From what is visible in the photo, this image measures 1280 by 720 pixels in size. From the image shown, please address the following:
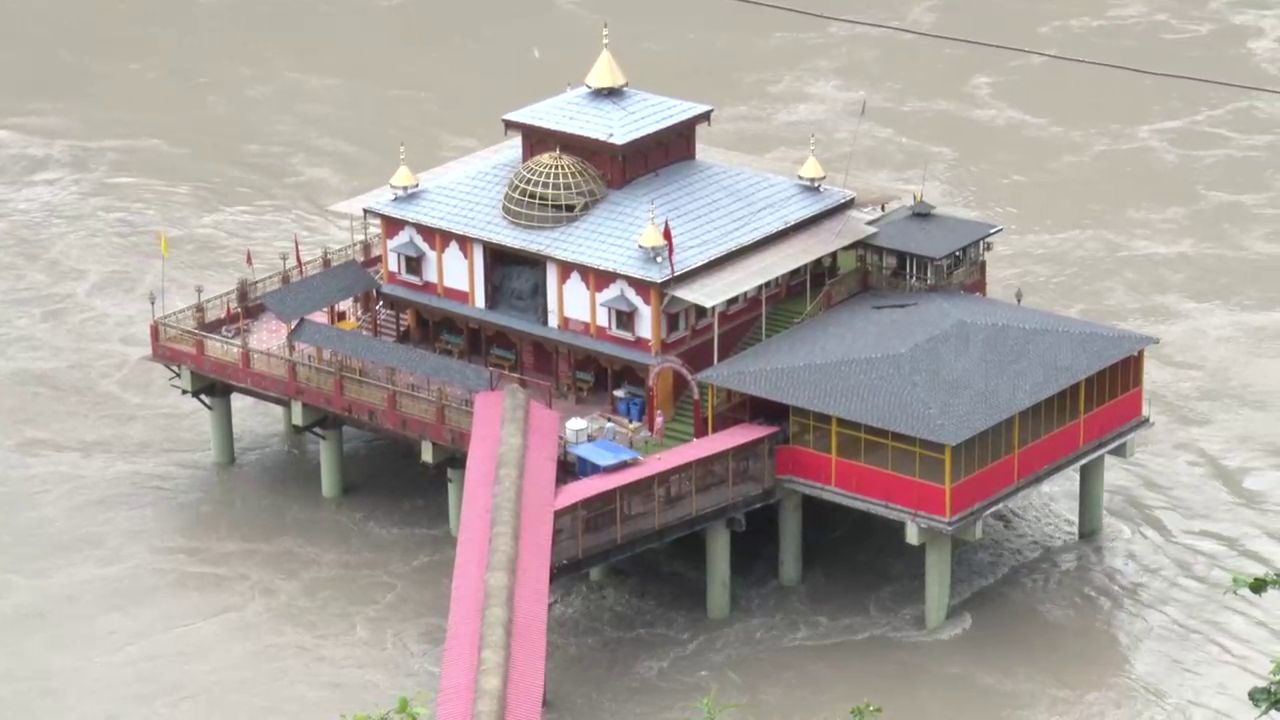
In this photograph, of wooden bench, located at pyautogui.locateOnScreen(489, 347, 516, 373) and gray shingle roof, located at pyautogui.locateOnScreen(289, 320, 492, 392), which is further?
wooden bench, located at pyautogui.locateOnScreen(489, 347, 516, 373)

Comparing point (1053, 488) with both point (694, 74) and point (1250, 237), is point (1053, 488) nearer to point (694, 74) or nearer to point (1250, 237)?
point (1250, 237)

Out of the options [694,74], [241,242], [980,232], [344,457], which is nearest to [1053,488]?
[980,232]

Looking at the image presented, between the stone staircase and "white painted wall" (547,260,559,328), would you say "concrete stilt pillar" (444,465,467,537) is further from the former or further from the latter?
the stone staircase

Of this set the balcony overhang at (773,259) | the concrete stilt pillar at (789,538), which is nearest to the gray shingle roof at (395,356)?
the balcony overhang at (773,259)

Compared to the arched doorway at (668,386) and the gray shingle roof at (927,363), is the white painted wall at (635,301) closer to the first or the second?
the arched doorway at (668,386)

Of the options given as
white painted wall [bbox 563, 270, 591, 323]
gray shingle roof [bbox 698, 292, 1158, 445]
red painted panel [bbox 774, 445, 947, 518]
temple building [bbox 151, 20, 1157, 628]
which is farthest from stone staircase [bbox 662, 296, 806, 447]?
white painted wall [bbox 563, 270, 591, 323]
